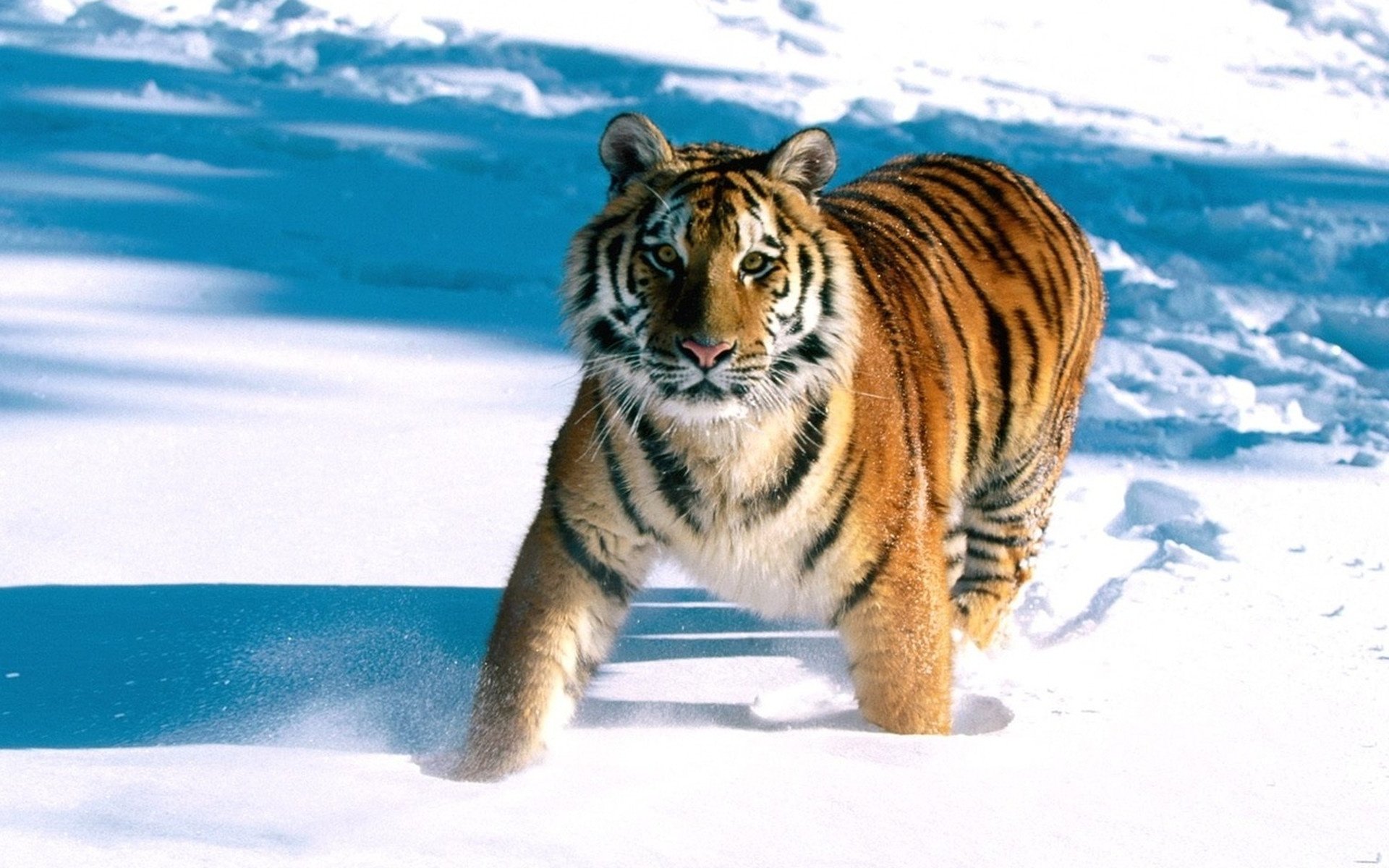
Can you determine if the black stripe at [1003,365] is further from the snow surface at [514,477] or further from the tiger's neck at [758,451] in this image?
the tiger's neck at [758,451]

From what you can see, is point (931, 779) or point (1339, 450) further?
point (1339, 450)

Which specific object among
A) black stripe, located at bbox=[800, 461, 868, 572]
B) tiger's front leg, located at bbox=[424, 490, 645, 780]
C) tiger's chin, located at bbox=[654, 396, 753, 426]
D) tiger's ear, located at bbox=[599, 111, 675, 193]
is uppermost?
tiger's ear, located at bbox=[599, 111, 675, 193]

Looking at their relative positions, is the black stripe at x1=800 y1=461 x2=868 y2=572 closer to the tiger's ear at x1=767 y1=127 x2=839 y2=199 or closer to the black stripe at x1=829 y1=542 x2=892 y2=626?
the black stripe at x1=829 y1=542 x2=892 y2=626

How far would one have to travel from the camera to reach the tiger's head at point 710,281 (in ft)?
7.63

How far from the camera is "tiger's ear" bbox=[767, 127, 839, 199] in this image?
2447mm

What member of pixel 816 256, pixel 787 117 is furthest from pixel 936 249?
pixel 787 117

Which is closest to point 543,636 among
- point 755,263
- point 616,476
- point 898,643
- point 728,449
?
point 616,476

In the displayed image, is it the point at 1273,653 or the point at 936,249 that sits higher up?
the point at 936,249

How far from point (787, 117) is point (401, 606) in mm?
4670

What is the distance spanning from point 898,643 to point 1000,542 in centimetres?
89

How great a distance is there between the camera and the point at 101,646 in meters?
2.88

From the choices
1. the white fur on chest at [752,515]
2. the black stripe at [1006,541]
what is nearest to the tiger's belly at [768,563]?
the white fur on chest at [752,515]

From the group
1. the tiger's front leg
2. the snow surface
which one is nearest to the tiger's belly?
the tiger's front leg

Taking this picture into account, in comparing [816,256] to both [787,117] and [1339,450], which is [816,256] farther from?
[787,117]
